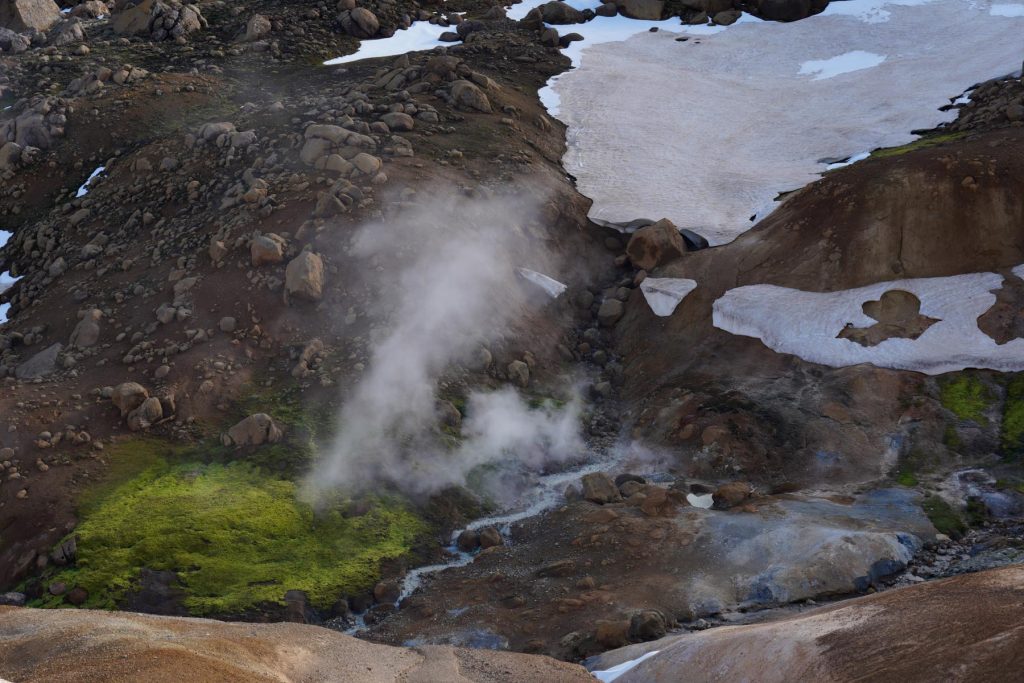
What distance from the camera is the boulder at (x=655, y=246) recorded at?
28.1m

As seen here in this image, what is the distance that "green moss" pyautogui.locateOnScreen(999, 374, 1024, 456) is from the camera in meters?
21.0

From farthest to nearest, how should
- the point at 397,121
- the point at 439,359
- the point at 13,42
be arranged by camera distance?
the point at 13,42
the point at 397,121
the point at 439,359

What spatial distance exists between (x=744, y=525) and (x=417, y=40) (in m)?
28.8

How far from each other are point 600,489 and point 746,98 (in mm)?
22647

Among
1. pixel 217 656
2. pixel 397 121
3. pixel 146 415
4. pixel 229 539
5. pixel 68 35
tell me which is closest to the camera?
pixel 217 656

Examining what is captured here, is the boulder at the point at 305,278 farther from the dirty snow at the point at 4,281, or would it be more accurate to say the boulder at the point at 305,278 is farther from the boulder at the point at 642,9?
the boulder at the point at 642,9

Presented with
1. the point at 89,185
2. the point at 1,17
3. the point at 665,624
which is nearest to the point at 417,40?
the point at 89,185

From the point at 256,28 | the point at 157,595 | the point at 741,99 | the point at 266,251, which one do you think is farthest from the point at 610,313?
the point at 256,28

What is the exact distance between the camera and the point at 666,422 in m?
23.5

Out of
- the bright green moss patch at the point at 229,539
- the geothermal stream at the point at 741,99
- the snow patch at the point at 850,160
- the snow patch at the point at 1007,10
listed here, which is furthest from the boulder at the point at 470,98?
the snow patch at the point at 1007,10

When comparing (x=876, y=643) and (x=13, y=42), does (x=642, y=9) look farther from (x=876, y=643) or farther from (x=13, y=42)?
(x=876, y=643)

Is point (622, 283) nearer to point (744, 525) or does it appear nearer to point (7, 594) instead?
point (744, 525)

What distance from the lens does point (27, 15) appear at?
44.8 metres

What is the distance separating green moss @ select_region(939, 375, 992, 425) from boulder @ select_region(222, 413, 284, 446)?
1366 cm
